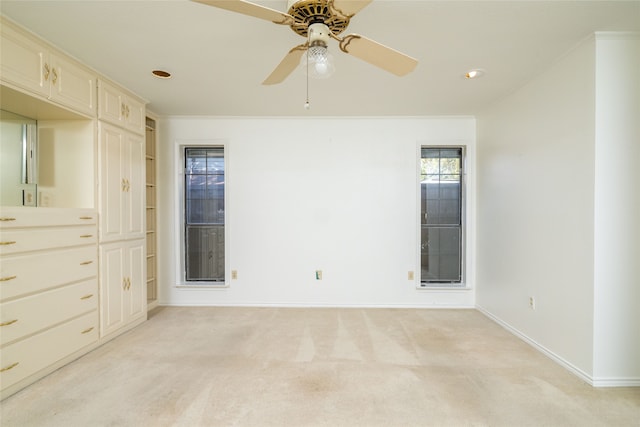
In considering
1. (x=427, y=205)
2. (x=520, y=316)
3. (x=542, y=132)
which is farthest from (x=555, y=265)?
(x=427, y=205)

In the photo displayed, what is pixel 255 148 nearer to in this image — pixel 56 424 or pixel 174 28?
pixel 174 28

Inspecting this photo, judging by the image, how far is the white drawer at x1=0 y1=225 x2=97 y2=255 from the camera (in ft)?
6.34

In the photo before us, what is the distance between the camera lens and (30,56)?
2068 millimetres

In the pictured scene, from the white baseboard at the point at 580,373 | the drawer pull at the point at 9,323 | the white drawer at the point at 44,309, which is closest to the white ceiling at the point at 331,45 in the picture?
the white drawer at the point at 44,309

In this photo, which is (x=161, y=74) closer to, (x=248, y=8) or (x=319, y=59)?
(x=248, y=8)

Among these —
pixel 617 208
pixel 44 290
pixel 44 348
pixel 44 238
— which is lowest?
pixel 44 348

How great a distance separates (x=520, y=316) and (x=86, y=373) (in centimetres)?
388

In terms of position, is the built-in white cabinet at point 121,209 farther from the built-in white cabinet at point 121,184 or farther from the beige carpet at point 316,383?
the beige carpet at point 316,383

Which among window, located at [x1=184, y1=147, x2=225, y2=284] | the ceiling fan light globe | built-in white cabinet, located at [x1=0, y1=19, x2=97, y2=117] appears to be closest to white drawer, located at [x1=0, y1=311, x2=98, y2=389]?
window, located at [x1=184, y1=147, x2=225, y2=284]

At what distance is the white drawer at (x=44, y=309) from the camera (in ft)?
6.29

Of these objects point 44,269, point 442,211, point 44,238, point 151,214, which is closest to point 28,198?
point 44,238

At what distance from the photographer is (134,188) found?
312 cm

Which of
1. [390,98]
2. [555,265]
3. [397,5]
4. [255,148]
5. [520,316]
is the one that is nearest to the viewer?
[397,5]

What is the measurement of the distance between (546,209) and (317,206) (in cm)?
241
